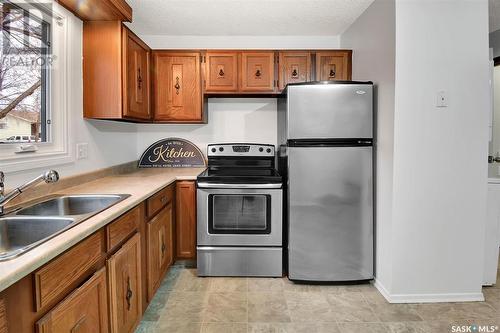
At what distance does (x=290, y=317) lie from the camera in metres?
2.29

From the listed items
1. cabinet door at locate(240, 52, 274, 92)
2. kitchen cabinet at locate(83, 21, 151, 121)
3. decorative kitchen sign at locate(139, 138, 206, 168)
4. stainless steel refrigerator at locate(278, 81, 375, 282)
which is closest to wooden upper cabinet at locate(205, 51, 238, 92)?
cabinet door at locate(240, 52, 274, 92)

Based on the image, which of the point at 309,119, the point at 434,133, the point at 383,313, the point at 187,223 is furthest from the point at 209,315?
the point at 434,133

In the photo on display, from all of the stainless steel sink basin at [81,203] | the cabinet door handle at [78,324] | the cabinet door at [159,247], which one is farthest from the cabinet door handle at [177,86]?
the cabinet door handle at [78,324]

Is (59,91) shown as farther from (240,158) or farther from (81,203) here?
(240,158)

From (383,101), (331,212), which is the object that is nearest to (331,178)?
(331,212)

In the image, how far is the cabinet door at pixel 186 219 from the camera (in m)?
3.04

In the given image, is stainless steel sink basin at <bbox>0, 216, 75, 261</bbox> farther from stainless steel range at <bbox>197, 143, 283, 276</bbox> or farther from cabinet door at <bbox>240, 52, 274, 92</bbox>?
cabinet door at <bbox>240, 52, 274, 92</bbox>

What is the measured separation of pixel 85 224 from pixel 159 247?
1228 millimetres

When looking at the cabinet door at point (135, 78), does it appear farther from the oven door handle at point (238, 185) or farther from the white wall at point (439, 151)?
the white wall at point (439, 151)

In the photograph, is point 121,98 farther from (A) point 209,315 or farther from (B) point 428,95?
(B) point 428,95

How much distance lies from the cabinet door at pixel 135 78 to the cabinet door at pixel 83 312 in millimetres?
1454

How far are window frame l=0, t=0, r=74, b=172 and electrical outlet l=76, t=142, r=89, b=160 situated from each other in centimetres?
8

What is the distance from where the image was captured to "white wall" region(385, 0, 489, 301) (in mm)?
2379

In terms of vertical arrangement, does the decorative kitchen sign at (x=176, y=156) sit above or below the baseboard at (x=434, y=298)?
above
